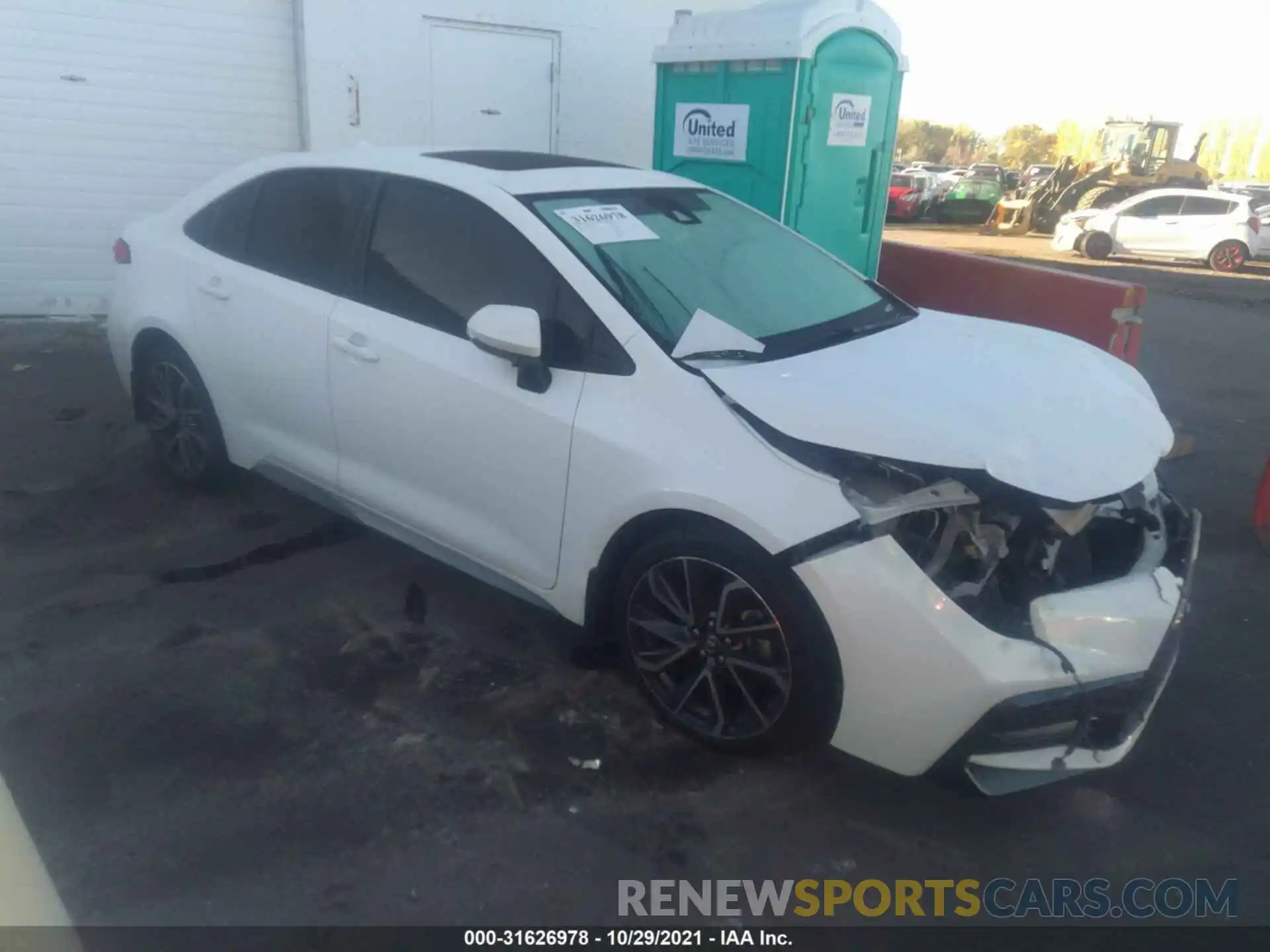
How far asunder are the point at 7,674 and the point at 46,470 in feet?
7.08

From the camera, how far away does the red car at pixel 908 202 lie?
28.3 m

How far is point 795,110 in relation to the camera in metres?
6.39

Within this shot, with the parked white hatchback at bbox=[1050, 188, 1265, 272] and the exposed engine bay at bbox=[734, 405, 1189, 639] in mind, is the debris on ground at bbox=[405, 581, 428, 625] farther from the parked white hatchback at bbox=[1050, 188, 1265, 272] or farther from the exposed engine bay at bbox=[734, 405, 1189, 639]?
the parked white hatchback at bbox=[1050, 188, 1265, 272]

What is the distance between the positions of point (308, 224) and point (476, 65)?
5585 mm

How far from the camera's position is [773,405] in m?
2.85

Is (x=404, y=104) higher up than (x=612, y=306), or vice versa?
(x=404, y=104)

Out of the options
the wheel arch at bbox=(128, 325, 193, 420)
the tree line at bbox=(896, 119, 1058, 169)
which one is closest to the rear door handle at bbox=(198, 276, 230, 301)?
the wheel arch at bbox=(128, 325, 193, 420)

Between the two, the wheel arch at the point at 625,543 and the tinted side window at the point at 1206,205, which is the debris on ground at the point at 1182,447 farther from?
the tinted side window at the point at 1206,205

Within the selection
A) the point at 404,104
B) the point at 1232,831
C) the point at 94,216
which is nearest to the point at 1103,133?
the point at 404,104

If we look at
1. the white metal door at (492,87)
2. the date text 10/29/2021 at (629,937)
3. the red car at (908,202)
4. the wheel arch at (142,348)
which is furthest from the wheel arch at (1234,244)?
the date text 10/29/2021 at (629,937)

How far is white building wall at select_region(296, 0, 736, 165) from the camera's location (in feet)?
27.6

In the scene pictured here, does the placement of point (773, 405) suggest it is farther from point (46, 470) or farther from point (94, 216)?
point (94, 216)

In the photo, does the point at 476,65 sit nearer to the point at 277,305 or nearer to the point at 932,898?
the point at 277,305

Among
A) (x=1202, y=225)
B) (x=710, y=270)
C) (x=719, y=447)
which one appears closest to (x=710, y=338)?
(x=719, y=447)
